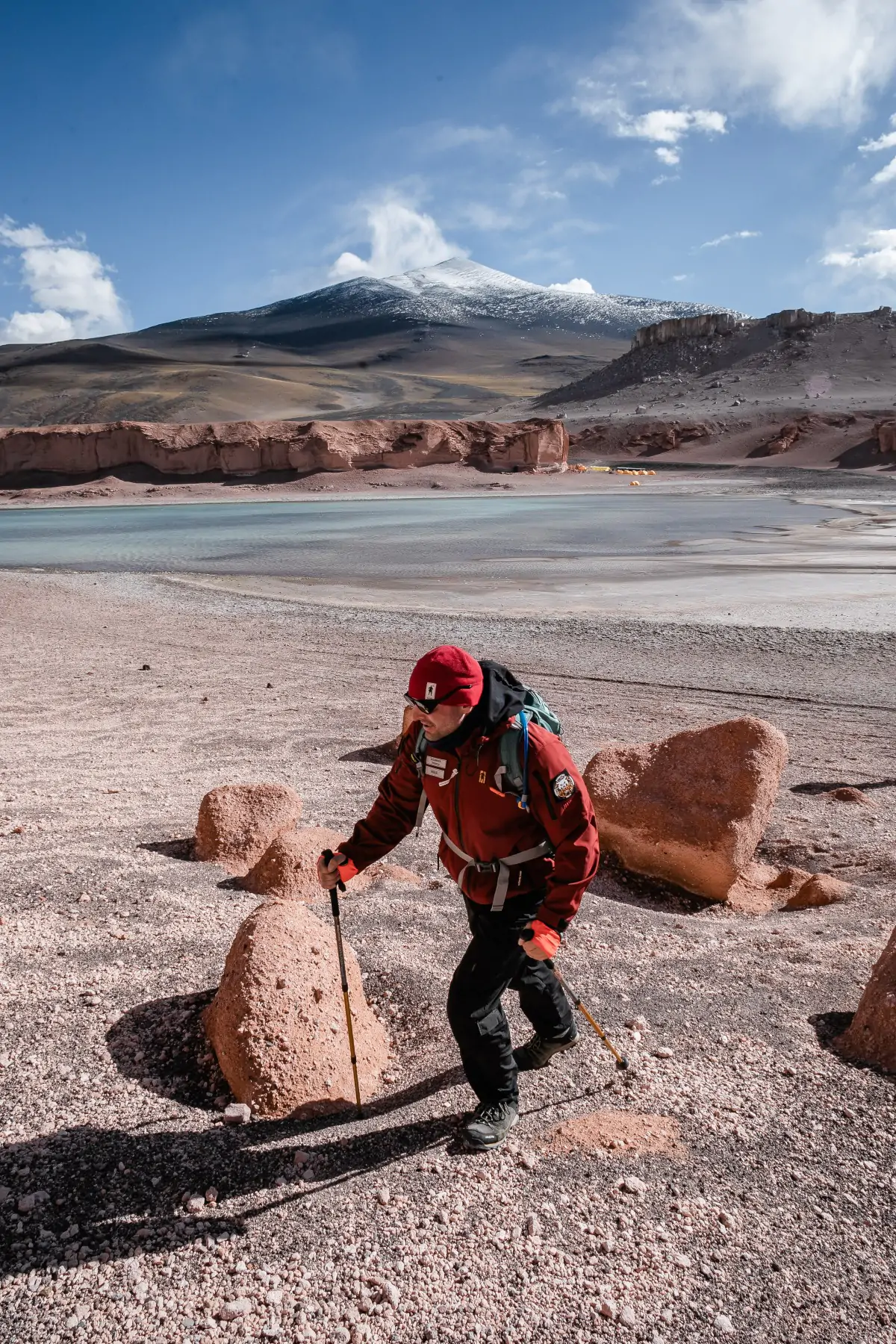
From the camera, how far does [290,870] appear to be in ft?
16.5

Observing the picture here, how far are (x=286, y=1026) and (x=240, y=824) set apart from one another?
2261 mm

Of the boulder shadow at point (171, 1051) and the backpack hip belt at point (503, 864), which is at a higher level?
the backpack hip belt at point (503, 864)

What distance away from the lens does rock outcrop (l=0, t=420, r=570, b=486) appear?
2271 inches

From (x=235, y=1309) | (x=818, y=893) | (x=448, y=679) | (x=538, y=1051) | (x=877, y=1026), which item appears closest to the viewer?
(x=235, y=1309)

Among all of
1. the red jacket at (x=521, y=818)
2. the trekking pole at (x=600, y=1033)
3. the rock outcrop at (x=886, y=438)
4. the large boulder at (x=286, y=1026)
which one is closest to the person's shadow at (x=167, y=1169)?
the large boulder at (x=286, y=1026)

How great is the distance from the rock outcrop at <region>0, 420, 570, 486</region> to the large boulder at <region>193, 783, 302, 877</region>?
53.2 metres

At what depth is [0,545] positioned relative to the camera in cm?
2986

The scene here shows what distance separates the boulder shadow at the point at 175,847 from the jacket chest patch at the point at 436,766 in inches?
115

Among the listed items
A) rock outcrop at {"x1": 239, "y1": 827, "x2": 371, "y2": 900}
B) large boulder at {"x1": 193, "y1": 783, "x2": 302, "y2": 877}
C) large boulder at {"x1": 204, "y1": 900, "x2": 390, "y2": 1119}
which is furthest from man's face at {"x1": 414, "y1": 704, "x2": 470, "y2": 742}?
large boulder at {"x1": 193, "y1": 783, "x2": 302, "y2": 877}

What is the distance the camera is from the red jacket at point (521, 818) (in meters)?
2.84

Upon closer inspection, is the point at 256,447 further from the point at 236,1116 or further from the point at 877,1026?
the point at 877,1026

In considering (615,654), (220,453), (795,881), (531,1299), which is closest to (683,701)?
(615,654)

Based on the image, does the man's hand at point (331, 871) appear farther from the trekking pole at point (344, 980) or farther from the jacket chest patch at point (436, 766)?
the jacket chest patch at point (436, 766)

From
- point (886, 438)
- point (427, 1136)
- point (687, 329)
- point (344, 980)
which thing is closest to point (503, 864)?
point (344, 980)
